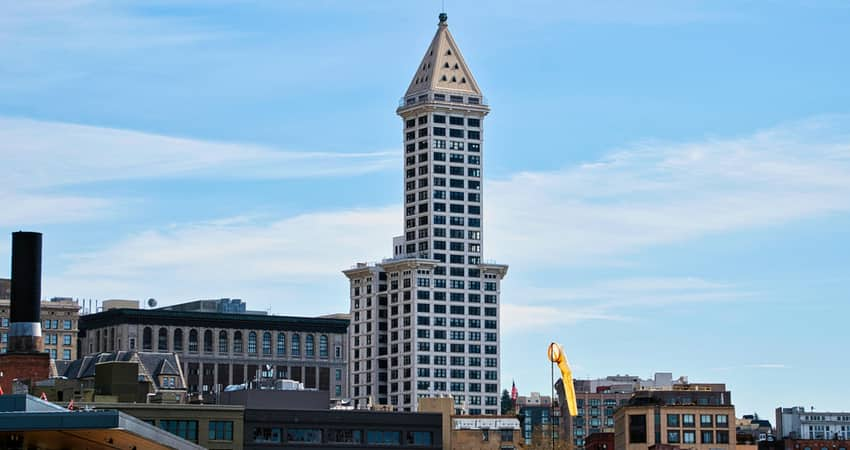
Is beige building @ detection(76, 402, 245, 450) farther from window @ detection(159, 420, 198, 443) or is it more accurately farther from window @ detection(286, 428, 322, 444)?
window @ detection(286, 428, 322, 444)

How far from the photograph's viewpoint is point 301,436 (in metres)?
188

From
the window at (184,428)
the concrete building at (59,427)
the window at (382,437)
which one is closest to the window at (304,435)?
the window at (382,437)

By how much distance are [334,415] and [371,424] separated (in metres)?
3.85

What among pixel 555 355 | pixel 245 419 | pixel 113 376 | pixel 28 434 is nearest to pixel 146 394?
pixel 113 376

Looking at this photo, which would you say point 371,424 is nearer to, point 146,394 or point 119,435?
point 146,394

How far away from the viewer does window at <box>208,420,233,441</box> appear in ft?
595

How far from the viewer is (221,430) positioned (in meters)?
182

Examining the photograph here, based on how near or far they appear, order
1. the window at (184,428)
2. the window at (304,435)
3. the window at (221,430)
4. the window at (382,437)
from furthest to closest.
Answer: the window at (382,437) < the window at (304,435) < the window at (221,430) < the window at (184,428)

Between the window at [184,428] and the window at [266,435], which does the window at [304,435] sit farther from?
the window at [184,428]

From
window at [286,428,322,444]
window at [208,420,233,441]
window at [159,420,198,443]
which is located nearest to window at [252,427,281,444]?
window at [286,428,322,444]

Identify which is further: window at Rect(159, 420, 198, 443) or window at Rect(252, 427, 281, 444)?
window at Rect(252, 427, 281, 444)

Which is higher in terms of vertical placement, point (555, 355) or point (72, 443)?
point (555, 355)

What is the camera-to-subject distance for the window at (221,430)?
18125 centimetres

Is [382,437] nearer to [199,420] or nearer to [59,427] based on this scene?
[199,420]
